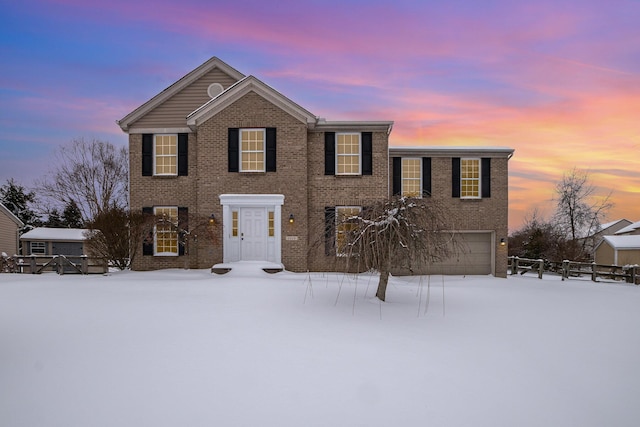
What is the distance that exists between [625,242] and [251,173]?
30.5 metres

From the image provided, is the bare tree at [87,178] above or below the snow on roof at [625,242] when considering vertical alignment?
above

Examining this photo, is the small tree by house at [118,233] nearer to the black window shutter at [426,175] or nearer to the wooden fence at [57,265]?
the wooden fence at [57,265]

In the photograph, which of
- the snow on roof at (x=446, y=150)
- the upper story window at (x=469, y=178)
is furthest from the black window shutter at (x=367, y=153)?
the upper story window at (x=469, y=178)

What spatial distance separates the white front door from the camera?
1688 cm

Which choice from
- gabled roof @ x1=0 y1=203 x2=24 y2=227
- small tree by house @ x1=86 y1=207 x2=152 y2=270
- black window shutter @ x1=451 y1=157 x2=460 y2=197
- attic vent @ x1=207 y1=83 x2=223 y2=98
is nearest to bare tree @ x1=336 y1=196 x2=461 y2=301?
black window shutter @ x1=451 y1=157 x2=460 y2=197

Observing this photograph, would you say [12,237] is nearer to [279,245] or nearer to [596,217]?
[279,245]

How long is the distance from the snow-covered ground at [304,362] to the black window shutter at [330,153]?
747cm

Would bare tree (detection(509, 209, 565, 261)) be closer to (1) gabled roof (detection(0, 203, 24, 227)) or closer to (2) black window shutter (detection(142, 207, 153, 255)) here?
(2) black window shutter (detection(142, 207, 153, 255))

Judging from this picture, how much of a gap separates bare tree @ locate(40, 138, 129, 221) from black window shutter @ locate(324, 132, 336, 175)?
25.5 metres

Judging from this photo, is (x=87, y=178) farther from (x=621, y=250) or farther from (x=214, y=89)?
(x=621, y=250)

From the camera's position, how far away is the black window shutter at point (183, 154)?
17.7 m

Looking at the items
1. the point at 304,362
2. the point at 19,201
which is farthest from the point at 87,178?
the point at 304,362

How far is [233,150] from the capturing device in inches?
672

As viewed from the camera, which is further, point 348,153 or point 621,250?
point 621,250
